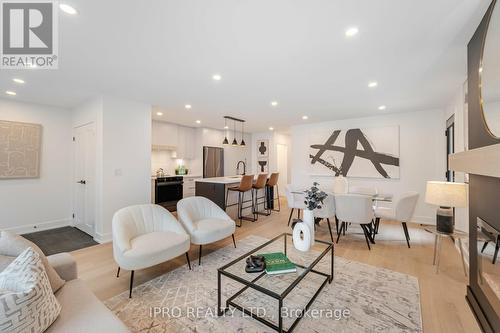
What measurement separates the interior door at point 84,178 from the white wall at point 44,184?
27cm

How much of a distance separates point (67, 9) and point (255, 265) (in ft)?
8.37

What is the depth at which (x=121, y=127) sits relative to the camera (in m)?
3.71

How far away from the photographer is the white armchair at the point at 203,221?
2.71 m

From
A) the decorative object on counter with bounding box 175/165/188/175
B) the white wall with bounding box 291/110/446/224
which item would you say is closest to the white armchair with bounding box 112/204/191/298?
the decorative object on counter with bounding box 175/165/188/175

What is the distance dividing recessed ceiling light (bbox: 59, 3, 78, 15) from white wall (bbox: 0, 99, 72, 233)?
140 inches

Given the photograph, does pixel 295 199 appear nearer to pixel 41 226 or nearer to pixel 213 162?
pixel 213 162

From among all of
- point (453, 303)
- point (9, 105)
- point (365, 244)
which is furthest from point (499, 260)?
point (9, 105)

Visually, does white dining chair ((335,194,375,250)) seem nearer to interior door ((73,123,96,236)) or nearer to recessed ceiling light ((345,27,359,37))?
recessed ceiling light ((345,27,359,37))

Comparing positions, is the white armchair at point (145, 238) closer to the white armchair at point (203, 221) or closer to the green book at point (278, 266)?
the white armchair at point (203, 221)

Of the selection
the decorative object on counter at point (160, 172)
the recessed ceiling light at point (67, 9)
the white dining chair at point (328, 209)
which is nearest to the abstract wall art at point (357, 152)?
Result: the white dining chair at point (328, 209)

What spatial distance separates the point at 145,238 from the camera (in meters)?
2.40

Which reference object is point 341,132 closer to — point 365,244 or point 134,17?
point 365,244

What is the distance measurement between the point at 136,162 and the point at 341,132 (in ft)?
15.9

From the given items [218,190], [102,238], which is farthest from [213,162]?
[102,238]
